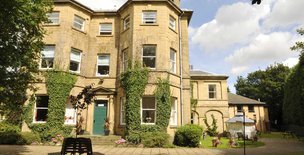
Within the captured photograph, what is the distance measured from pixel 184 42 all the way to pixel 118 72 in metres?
6.29

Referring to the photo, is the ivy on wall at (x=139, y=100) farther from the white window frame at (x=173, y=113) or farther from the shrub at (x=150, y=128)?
the white window frame at (x=173, y=113)

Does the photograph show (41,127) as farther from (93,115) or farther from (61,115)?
(93,115)

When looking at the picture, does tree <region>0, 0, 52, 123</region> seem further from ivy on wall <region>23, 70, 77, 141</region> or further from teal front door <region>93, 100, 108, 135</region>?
teal front door <region>93, 100, 108, 135</region>

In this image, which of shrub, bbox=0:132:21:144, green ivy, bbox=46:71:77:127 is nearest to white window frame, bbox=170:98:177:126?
green ivy, bbox=46:71:77:127

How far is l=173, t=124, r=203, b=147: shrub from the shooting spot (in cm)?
1689

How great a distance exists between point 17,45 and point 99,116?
10.7m

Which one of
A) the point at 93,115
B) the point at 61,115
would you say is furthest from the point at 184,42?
the point at 61,115

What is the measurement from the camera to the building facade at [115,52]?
61.9 feet

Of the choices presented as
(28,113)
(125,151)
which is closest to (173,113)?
(125,151)

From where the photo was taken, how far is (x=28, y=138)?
16641mm

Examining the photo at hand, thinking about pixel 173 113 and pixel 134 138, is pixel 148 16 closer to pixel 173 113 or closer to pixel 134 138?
pixel 173 113

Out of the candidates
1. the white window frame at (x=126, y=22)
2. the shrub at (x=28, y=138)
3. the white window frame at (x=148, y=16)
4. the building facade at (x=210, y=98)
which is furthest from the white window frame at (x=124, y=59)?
the building facade at (x=210, y=98)

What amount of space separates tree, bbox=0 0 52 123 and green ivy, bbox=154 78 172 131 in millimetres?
8857

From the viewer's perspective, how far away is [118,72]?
20688mm
